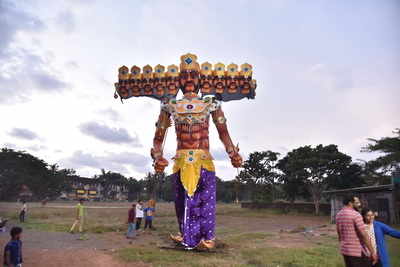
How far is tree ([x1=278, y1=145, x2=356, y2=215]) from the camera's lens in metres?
27.3

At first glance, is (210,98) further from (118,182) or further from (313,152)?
(118,182)

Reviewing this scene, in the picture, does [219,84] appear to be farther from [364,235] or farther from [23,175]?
[23,175]

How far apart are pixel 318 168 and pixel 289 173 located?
3451mm

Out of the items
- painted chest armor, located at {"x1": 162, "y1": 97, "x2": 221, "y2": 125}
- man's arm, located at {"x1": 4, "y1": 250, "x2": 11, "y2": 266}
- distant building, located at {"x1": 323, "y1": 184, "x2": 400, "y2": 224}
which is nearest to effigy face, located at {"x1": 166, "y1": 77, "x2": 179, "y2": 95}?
painted chest armor, located at {"x1": 162, "y1": 97, "x2": 221, "y2": 125}

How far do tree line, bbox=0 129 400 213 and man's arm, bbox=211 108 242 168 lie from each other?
300 inches

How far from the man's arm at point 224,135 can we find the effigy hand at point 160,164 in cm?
166

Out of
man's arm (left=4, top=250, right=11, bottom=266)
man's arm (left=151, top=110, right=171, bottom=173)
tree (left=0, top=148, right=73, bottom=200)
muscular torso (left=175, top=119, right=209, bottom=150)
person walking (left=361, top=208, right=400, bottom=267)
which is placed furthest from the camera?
tree (left=0, top=148, right=73, bottom=200)

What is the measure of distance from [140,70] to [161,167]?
2.97 m

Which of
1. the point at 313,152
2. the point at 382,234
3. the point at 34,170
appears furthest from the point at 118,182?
the point at 382,234

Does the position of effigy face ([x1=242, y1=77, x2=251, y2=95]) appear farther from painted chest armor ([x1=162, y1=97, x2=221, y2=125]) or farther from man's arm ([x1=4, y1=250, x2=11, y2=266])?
man's arm ([x1=4, y1=250, x2=11, y2=266])

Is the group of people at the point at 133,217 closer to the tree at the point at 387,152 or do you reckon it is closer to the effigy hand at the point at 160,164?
the effigy hand at the point at 160,164

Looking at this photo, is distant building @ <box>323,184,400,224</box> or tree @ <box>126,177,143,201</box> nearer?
distant building @ <box>323,184,400,224</box>

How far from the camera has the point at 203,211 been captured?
25.9 feet

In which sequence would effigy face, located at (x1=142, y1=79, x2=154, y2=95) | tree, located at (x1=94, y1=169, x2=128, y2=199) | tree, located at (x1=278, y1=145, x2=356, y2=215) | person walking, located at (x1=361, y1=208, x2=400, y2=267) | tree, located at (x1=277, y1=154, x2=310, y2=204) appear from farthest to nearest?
1. tree, located at (x1=94, y1=169, x2=128, y2=199)
2. tree, located at (x1=277, y1=154, x2=310, y2=204)
3. tree, located at (x1=278, y1=145, x2=356, y2=215)
4. effigy face, located at (x1=142, y1=79, x2=154, y2=95)
5. person walking, located at (x1=361, y1=208, x2=400, y2=267)
